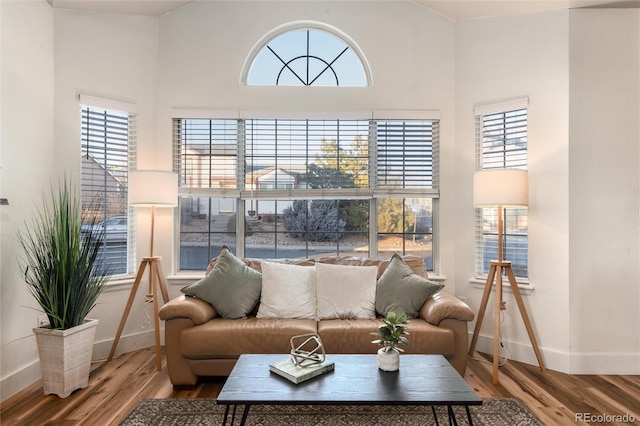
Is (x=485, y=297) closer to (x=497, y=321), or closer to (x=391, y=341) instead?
(x=497, y=321)

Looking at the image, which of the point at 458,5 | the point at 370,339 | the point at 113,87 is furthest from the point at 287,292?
the point at 458,5

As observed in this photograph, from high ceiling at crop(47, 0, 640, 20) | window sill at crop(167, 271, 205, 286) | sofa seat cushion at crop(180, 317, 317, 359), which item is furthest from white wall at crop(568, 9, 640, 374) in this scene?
window sill at crop(167, 271, 205, 286)

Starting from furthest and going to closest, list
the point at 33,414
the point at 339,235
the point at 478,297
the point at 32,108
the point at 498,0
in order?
the point at 339,235 → the point at 478,297 → the point at 498,0 → the point at 32,108 → the point at 33,414

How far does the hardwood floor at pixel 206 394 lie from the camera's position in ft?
7.71

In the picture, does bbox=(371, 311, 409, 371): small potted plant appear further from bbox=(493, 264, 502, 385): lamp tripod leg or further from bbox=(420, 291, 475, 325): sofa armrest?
bbox=(493, 264, 502, 385): lamp tripod leg

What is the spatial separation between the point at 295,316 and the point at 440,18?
10.3 feet

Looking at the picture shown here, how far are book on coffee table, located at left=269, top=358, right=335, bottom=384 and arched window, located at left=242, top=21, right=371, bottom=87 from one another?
9.14ft

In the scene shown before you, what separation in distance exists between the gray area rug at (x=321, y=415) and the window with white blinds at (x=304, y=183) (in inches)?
63.1

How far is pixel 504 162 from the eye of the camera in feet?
11.5

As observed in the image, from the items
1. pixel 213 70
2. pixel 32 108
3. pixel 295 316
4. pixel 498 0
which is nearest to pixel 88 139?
pixel 32 108

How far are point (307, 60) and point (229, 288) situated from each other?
2381 millimetres

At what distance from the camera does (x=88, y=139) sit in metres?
3.38

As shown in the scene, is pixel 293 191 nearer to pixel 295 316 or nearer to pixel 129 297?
pixel 295 316

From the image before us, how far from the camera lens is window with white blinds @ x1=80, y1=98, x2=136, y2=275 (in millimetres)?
3371
